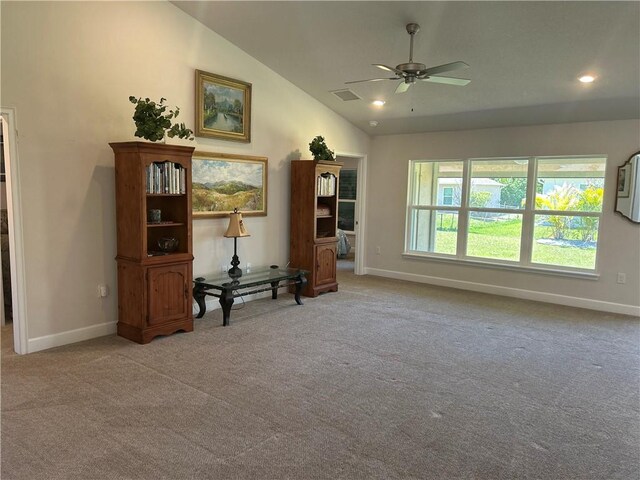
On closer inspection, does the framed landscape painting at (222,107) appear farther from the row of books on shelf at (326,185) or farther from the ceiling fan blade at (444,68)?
the ceiling fan blade at (444,68)

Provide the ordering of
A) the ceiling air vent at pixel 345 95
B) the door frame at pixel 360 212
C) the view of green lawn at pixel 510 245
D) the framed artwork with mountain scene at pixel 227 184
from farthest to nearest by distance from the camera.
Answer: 1. the door frame at pixel 360 212
2. the view of green lawn at pixel 510 245
3. the ceiling air vent at pixel 345 95
4. the framed artwork with mountain scene at pixel 227 184

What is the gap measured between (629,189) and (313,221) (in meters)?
3.83

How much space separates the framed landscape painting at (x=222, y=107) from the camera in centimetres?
509

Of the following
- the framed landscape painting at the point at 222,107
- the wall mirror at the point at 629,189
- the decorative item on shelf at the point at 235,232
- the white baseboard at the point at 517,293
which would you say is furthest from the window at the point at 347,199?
the wall mirror at the point at 629,189

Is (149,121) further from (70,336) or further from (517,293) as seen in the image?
(517,293)

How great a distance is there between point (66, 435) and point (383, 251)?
575cm

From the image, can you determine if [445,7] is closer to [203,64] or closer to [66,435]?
[203,64]

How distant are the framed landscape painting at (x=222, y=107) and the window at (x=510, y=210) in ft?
9.97

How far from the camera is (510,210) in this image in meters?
6.55

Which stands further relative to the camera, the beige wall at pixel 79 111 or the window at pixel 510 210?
the window at pixel 510 210

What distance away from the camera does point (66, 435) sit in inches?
107

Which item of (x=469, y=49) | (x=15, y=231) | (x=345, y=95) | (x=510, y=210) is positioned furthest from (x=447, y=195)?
(x=15, y=231)

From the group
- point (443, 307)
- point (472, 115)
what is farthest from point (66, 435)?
point (472, 115)

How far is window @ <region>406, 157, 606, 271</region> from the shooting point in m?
6.03
